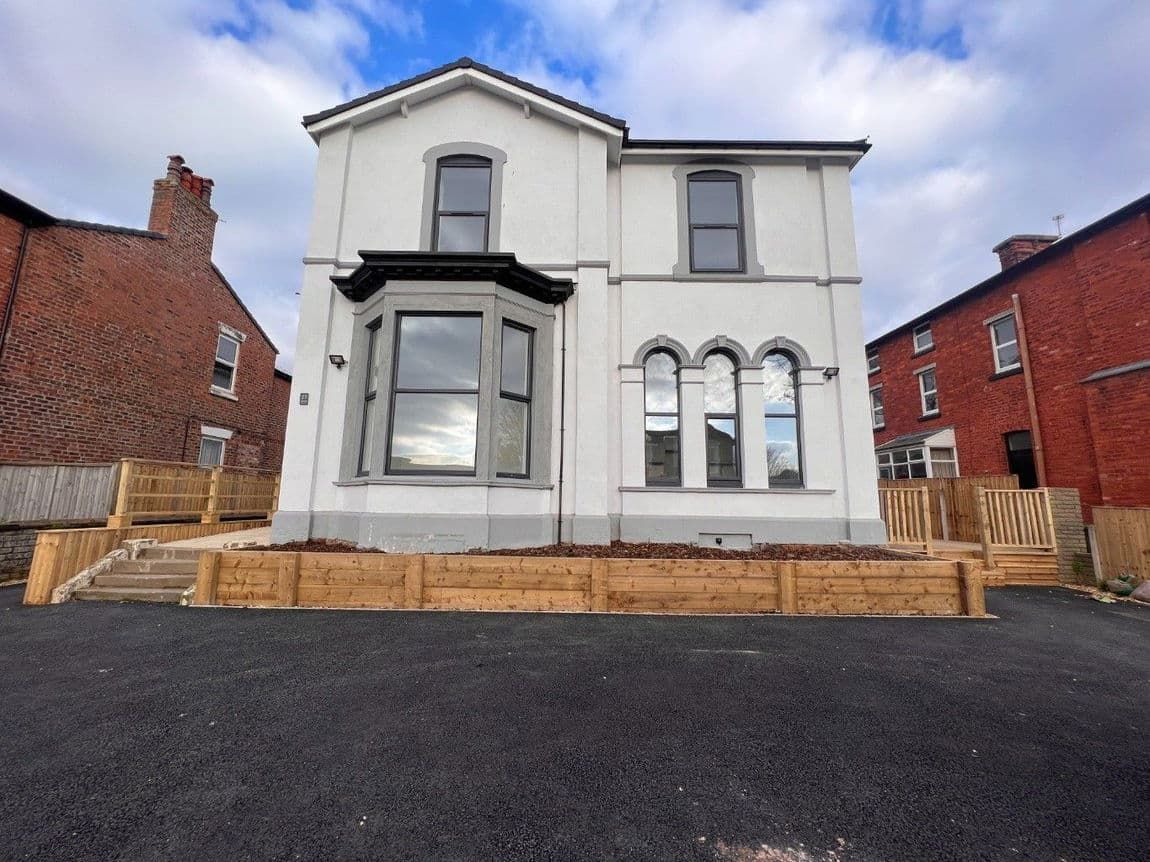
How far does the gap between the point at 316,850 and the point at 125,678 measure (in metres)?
3.05

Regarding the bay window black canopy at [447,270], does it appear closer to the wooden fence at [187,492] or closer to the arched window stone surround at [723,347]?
the arched window stone surround at [723,347]

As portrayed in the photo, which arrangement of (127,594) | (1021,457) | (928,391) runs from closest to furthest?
(127,594) < (1021,457) < (928,391)

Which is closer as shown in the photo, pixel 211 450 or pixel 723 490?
pixel 723 490

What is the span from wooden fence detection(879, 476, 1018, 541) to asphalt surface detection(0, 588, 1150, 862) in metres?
6.33

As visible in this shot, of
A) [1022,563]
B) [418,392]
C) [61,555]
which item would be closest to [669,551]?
[418,392]

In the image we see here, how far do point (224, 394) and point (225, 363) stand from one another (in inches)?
40.4

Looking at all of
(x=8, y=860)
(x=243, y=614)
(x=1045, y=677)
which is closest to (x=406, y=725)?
(x=8, y=860)

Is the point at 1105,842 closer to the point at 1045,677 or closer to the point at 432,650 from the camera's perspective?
the point at 1045,677

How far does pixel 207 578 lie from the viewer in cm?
562

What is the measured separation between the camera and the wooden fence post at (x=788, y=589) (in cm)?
548

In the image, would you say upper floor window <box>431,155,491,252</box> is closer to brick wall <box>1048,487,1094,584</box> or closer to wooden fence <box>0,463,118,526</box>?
wooden fence <box>0,463,118,526</box>

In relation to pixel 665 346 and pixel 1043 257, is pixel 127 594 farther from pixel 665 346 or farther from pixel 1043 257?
pixel 1043 257

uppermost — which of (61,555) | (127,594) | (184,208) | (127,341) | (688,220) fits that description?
(184,208)

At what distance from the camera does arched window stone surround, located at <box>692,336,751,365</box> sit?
8266mm
